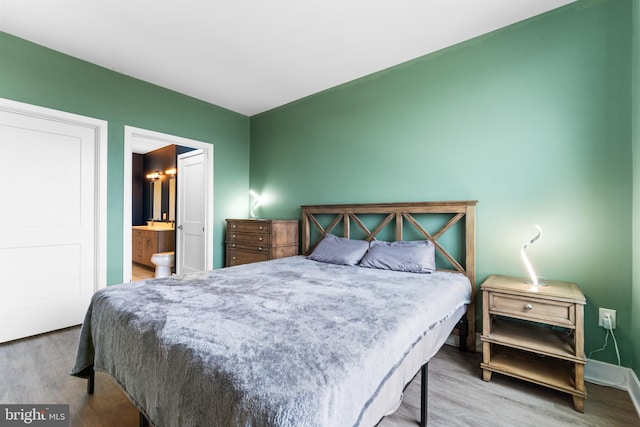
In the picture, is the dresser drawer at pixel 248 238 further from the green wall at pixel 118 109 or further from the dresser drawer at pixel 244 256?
the green wall at pixel 118 109

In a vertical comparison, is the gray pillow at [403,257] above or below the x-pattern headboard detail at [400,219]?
below

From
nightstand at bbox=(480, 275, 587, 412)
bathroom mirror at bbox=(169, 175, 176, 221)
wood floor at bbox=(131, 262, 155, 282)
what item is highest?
bathroom mirror at bbox=(169, 175, 176, 221)

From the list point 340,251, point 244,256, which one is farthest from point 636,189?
point 244,256

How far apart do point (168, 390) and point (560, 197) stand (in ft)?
8.92

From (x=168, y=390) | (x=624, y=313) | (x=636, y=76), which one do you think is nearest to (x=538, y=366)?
(x=624, y=313)

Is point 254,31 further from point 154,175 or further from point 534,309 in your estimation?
point 154,175

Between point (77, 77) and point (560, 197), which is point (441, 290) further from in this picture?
point (77, 77)

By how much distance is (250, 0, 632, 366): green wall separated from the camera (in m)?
1.93

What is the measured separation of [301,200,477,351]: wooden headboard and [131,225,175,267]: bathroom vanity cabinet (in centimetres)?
313

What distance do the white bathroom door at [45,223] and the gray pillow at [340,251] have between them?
8.09 feet

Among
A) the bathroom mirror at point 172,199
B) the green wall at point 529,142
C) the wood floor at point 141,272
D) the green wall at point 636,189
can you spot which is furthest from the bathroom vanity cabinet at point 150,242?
the green wall at point 636,189

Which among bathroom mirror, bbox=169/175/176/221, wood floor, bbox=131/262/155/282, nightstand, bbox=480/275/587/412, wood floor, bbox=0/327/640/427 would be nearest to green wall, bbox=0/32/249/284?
wood floor, bbox=0/327/640/427

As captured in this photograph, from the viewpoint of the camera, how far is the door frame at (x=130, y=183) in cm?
318

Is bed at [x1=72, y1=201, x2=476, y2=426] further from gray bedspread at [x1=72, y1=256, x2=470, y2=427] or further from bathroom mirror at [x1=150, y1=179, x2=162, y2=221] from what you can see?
bathroom mirror at [x1=150, y1=179, x2=162, y2=221]
